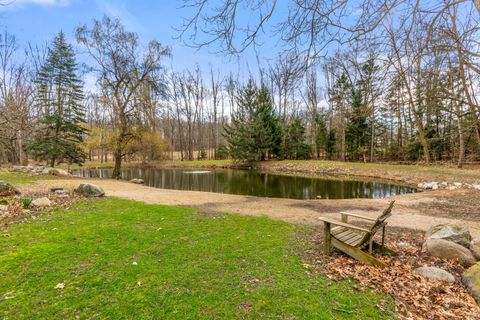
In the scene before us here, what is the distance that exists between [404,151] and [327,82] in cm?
1364

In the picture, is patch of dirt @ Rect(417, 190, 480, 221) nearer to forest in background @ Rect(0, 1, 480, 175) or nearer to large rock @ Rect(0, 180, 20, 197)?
forest in background @ Rect(0, 1, 480, 175)

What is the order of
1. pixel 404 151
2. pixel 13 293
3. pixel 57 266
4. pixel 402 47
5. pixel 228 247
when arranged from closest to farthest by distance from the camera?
1. pixel 13 293
2. pixel 57 266
3. pixel 402 47
4. pixel 228 247
5. pixel 404 151

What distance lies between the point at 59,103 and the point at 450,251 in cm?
2442

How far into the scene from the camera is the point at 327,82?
33312mm

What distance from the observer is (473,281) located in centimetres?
318

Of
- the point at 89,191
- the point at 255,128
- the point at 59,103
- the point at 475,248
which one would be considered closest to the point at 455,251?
the point at 475,248

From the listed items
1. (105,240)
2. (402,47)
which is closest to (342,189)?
(402,47)

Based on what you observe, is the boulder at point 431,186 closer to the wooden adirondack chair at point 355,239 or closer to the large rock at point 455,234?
the large rock at point 455,234

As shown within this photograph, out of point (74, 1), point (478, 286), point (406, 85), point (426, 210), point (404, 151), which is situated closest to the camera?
point (478, 286)

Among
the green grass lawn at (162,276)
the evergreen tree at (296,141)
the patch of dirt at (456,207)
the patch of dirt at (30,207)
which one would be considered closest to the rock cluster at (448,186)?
the patch of dirt at (456,207)

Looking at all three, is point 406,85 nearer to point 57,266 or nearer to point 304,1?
point 304,1

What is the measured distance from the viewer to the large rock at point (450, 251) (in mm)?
3950

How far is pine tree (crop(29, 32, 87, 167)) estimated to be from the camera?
737 inches

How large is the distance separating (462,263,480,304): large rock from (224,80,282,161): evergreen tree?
84.9 ft
